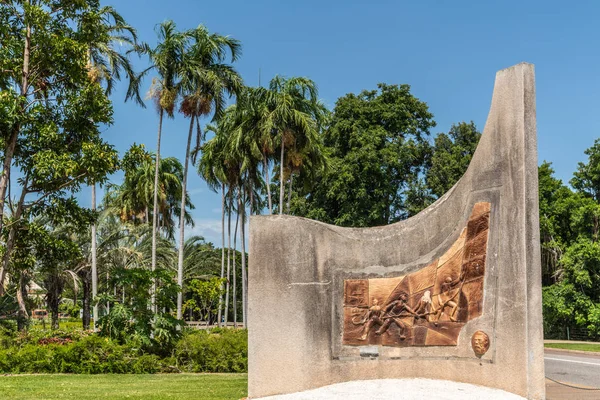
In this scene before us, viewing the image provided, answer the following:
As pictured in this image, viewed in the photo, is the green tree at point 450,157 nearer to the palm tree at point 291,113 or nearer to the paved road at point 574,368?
the palm tree at point 291,113

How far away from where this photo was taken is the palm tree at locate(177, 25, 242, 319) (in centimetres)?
2616

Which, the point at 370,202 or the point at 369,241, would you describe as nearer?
the point at 369,241

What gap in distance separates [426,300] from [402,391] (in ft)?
5.80

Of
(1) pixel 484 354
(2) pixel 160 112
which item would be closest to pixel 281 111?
(2) pixel 160 112

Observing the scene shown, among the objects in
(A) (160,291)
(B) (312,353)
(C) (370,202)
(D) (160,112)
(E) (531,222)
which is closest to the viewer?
(E) (531,222)

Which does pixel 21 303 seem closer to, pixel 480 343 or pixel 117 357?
pixel 117 357

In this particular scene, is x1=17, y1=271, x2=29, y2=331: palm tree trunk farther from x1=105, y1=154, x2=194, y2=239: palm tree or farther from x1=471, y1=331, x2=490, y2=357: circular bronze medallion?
x1=471, y1=331, x2=490, y2=357: circular bronze medallion

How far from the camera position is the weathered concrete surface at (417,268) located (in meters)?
10.2

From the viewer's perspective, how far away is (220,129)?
3247 cm

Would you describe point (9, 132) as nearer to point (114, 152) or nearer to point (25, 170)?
point (25, 170)

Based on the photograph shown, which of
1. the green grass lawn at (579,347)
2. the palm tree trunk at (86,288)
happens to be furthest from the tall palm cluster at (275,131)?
the green grass lawn at (579,347)

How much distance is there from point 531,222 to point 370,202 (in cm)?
2639

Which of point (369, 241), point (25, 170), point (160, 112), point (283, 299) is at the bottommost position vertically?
point (283, 299)

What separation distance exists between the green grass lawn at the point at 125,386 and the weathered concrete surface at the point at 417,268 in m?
1.78
